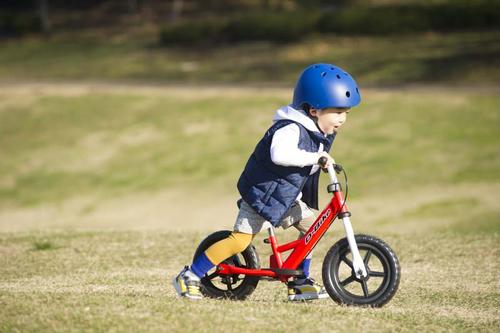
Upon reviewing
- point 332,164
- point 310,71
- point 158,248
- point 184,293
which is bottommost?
point 158,248

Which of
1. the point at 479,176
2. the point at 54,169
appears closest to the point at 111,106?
the point at 54,169

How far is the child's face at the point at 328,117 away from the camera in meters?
6.83

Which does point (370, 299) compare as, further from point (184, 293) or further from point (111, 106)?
point (111, 106)

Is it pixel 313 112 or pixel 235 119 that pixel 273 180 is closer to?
pixel 313 112

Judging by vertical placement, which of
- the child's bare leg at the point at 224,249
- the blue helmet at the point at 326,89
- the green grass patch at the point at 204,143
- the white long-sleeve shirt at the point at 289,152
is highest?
the blue helmet at the point at 326,89

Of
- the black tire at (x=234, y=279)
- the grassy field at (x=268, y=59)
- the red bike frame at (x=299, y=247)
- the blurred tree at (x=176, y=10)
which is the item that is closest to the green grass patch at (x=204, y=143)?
the grassy field at (x=268, y=59)

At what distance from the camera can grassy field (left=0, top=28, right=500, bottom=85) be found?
102 ft

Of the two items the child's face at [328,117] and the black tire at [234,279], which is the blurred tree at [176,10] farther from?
the child's face at [328,117]

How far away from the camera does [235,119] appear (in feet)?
83.3

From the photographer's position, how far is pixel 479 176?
64.7ft

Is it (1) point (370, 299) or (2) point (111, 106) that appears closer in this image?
(1) point (370, 299)

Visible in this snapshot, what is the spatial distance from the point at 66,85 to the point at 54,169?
11373mm

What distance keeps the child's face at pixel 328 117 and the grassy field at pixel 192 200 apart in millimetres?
1429

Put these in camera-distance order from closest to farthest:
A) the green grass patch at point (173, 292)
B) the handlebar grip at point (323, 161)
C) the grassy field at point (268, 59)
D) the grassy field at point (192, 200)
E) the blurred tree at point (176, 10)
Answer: the green grass patch at point (173, 292)
the grassy field at point (192, 200)
the handlebar grip at point (323, 161)
the grassy field at point (268, 59)
the blurred tree at point (176, 10)
